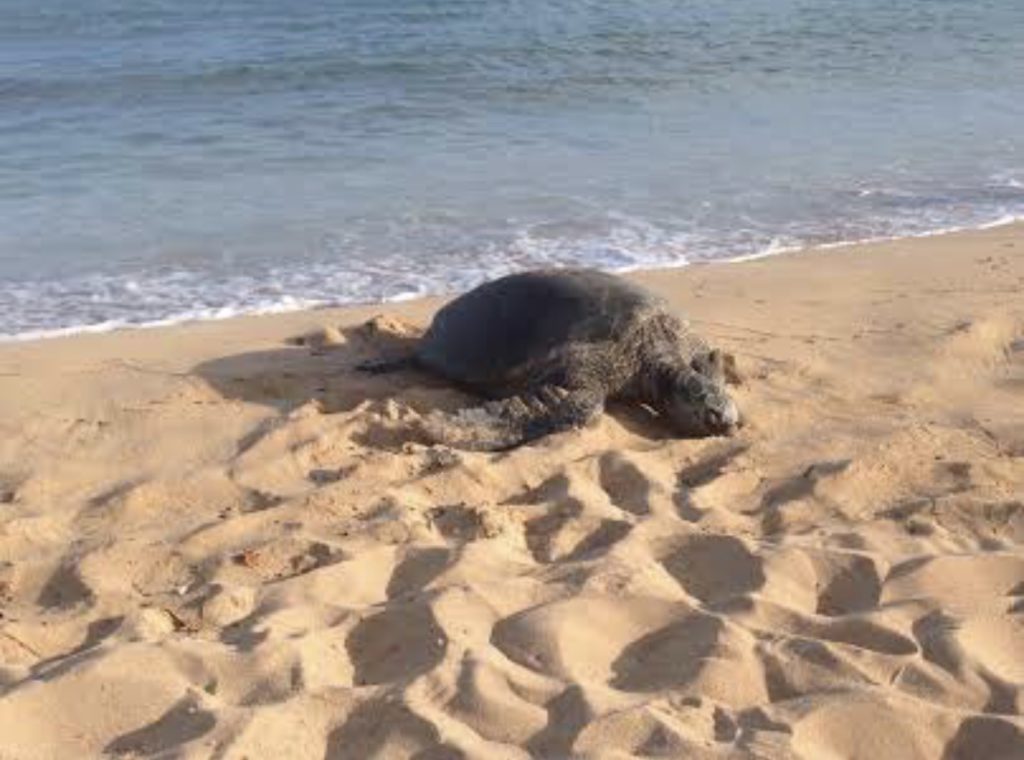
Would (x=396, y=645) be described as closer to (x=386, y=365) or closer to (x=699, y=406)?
(x=699, y=406)

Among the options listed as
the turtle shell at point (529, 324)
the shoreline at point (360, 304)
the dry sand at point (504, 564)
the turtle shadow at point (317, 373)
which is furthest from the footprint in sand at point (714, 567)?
the shoreline at point (360, 304)

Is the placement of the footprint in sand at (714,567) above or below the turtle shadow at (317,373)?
above

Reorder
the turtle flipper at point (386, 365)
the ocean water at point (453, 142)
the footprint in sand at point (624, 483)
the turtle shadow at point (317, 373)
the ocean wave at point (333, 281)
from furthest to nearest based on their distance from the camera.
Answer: the ocean water at point (453, 142) < the ocean wave at point (333, 281) < the turtle flipper at point (386, 365) < the turtle shadow at point (317, 373) < the footprint in sand at point (624, 483)

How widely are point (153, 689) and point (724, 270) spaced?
4642mm

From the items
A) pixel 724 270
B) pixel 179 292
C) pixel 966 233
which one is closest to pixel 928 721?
pixel 724 270

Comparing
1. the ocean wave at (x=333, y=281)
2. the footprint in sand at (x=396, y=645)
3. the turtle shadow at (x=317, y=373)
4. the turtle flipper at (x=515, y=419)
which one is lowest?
the ocean wave at (x=333, y=281)

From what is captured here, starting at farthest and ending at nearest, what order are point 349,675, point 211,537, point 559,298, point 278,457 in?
point 559,298
point 278,457
point 211,537
point 349,675

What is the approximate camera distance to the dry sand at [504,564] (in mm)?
2559

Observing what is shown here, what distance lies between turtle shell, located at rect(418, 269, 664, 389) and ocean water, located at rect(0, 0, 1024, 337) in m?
1.62

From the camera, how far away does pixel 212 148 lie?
33.6 ft

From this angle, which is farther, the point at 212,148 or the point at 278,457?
the point at 212,148

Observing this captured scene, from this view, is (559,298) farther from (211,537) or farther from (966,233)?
(966,233)

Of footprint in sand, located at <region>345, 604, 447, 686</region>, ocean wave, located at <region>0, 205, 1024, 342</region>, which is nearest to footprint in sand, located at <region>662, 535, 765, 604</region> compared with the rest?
footprint in sand, located at <region>345, 604, 447, 686</region>

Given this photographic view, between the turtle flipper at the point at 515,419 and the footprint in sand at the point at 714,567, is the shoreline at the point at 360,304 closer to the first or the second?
the turtle flipper at the point at 515,419
